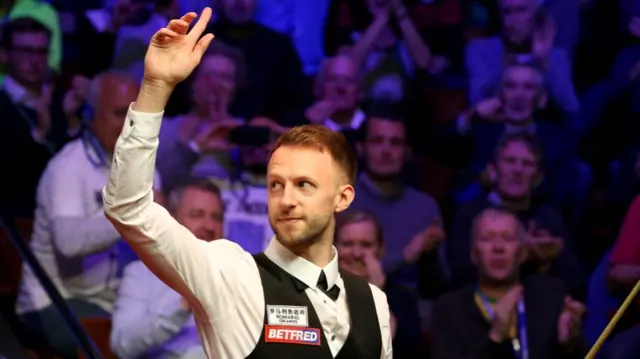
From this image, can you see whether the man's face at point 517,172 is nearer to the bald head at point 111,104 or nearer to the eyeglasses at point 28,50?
the bald head at point 111,104

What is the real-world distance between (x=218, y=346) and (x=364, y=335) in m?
0.34

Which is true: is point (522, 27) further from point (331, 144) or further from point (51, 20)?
point (331, 144)

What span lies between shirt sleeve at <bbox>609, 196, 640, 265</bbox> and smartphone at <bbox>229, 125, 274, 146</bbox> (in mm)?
1513

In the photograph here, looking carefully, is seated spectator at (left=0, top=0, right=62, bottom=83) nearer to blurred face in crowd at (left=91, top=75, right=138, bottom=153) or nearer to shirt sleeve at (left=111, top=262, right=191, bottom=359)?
blurred face in crowd at (left=91, top=75, right=138, bottom=153)

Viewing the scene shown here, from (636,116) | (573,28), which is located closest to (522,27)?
(573,28)

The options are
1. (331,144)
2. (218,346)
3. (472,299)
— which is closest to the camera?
(218,346)

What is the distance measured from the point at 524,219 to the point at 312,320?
94.8 inches

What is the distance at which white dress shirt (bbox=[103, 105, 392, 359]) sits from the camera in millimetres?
1896

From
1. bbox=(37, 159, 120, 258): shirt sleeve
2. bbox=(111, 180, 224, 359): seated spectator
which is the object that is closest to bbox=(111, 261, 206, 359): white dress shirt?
bbox=(111, 180, 224, 359): seated spectator

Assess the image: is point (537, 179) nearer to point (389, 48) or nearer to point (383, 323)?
point (389, 48)

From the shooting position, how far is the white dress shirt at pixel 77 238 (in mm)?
4410

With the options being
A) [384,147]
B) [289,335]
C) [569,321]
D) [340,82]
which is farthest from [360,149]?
[289,335]

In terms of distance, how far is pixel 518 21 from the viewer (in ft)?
15.4

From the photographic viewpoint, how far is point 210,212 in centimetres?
435
